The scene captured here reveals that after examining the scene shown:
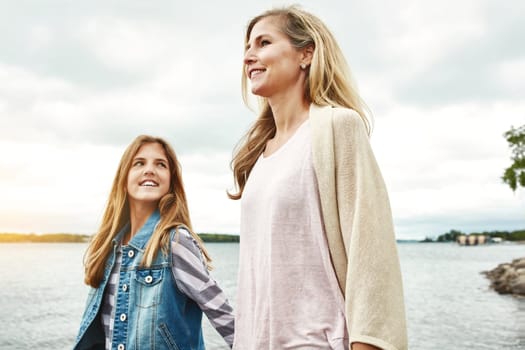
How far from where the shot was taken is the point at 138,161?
374 centimetres

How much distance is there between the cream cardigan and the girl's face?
5.79 ft

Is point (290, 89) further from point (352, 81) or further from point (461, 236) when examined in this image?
point (461, 236)

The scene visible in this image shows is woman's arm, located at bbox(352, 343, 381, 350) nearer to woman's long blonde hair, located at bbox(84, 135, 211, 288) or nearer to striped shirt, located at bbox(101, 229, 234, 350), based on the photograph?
striped shirt, located at bbox(101, 229, 234, 350)

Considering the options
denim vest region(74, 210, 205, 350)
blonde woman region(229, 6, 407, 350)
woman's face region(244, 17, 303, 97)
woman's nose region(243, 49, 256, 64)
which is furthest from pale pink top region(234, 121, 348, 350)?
denim vest region(74, 210, 205, 350)

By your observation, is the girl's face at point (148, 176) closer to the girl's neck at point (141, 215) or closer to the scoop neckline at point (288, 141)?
the girl's neck at point (141, 215)

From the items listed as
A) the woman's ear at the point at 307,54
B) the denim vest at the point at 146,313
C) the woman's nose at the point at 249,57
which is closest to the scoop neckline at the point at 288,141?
the woman's ear at the point at 307,54

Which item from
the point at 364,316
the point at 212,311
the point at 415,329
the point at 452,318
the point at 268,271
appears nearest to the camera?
the point at 364,316

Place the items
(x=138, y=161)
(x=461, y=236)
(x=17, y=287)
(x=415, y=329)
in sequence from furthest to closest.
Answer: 1. (x=461, y=236)
2. (x=17, y=287)
3. (x=415, y=329)
4. (x=138, y=161)

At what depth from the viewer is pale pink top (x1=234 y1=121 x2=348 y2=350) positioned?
1.98 metres

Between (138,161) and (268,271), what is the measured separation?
188 cm

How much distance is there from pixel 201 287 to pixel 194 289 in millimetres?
43

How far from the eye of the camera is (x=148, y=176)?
3674 millimetres

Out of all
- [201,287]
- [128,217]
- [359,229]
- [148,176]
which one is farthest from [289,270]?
[128,217]

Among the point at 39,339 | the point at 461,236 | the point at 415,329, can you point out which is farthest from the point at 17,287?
the point at 461,236
